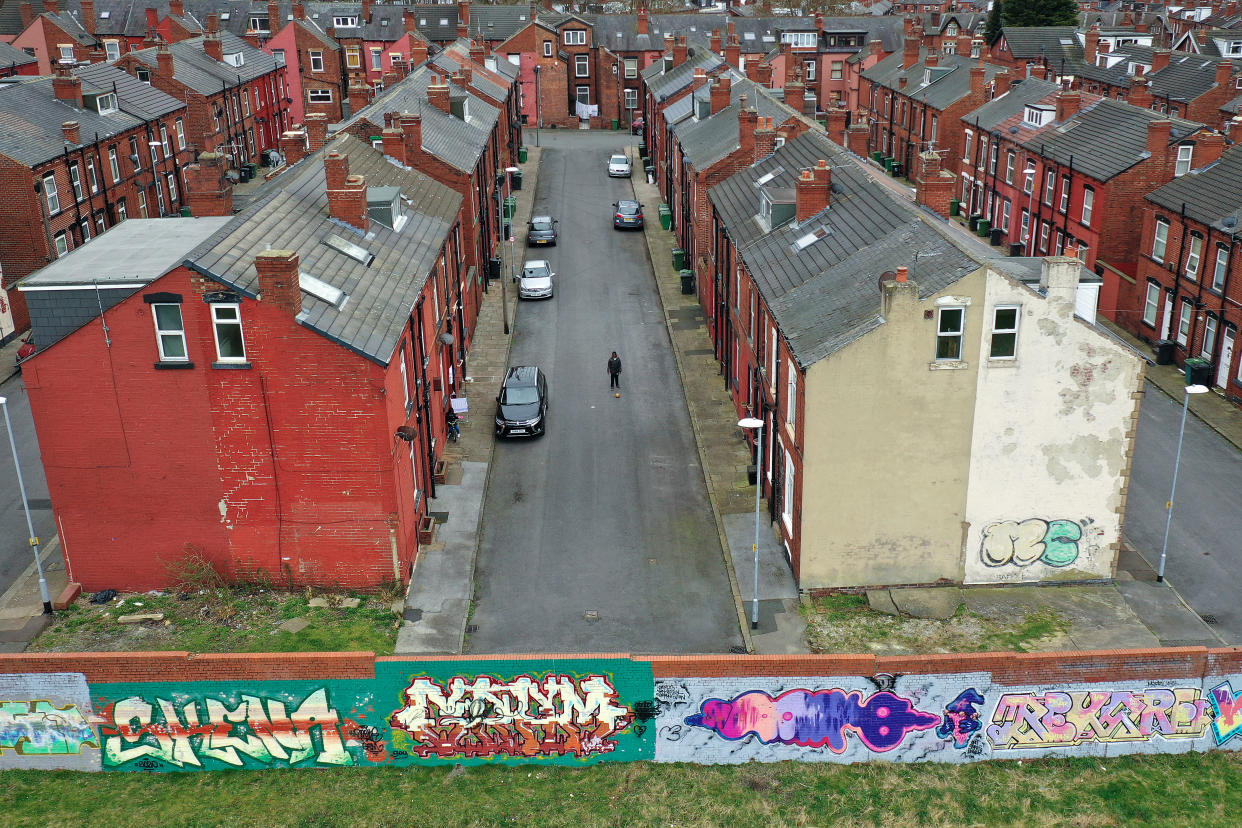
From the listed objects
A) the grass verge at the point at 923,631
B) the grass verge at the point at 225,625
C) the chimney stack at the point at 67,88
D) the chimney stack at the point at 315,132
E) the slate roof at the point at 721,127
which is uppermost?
the chimney stack at the point at 67,88

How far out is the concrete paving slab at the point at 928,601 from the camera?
27172 mm

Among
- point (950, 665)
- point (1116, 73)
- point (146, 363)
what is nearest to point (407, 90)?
point (146, 363)

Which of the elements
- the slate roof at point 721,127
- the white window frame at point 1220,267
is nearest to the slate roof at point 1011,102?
the slate roof at point 721,127

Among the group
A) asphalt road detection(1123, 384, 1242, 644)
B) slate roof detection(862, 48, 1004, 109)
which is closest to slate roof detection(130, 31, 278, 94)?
slate roof detection(862, 48, 1004, 109)

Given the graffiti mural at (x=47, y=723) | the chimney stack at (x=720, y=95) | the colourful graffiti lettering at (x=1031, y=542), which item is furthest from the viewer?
the chimney stack at (x=720, y=95)

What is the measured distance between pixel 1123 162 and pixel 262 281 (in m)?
40.0

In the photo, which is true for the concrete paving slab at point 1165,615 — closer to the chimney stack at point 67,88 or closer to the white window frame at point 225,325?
the white window frame at point 225,325

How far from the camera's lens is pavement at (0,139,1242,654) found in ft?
87.0

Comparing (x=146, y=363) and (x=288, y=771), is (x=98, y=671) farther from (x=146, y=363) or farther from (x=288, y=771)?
(x=146, y=363)

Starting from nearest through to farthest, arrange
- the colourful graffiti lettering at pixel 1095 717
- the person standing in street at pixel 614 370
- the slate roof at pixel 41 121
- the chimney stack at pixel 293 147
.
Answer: the colourful graffiti lettering at pixel 1095 717 < the person standing in street at pixel 614 370 < the chimney stack at pixel 293 147 < the slate roof at pixel 41 121

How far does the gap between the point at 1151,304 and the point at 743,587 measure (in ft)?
91.5

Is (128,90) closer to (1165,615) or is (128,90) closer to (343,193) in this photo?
(343,193)

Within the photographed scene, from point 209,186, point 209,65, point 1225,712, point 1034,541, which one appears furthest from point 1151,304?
point 209,65

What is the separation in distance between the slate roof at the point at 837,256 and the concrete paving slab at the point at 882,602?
6547 mm
